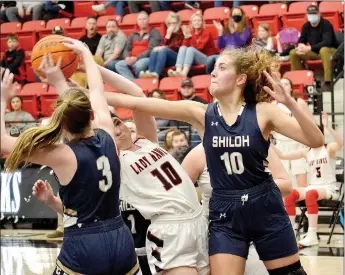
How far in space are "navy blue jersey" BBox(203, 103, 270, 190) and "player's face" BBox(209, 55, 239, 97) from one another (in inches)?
6.3

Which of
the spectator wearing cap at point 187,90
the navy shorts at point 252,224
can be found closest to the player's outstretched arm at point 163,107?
the navy shorts at point 252,224

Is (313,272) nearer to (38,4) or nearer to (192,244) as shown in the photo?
(192,244)

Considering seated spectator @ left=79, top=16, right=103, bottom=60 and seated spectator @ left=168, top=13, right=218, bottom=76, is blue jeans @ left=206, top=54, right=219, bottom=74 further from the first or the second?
seated spectator @ left=79, top=16, right=103, bottom=60

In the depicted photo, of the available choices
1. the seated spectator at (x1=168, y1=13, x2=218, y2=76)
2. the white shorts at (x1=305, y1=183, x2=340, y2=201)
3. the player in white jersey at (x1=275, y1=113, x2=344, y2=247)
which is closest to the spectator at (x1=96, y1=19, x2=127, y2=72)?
the seated spectator at (x1=168, y1=13, x2=218, y2=76)

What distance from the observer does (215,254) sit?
14.1ft

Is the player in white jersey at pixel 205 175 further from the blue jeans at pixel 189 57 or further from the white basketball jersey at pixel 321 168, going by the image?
the blue jeans at pixel 189 57

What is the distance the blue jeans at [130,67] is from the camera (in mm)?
12953

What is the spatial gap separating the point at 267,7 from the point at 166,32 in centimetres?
177

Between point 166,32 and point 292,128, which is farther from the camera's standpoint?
point 166,32

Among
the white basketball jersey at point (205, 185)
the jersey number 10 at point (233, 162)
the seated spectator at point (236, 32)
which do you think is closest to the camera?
the jersey number 10 at point (233, 162)

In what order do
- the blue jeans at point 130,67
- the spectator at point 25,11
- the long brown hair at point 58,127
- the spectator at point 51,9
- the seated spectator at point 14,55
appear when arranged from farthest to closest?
the spectator at point 25,11 → the spectator at point 51,9 → the seated spectator at point 14,55 → the blue jeans at point 130,67 → the long brown hair at point 58,127

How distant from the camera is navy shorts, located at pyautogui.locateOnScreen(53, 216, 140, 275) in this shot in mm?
3840

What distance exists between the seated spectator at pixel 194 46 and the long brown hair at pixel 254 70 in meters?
7.84

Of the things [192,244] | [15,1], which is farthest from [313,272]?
[15,1]
